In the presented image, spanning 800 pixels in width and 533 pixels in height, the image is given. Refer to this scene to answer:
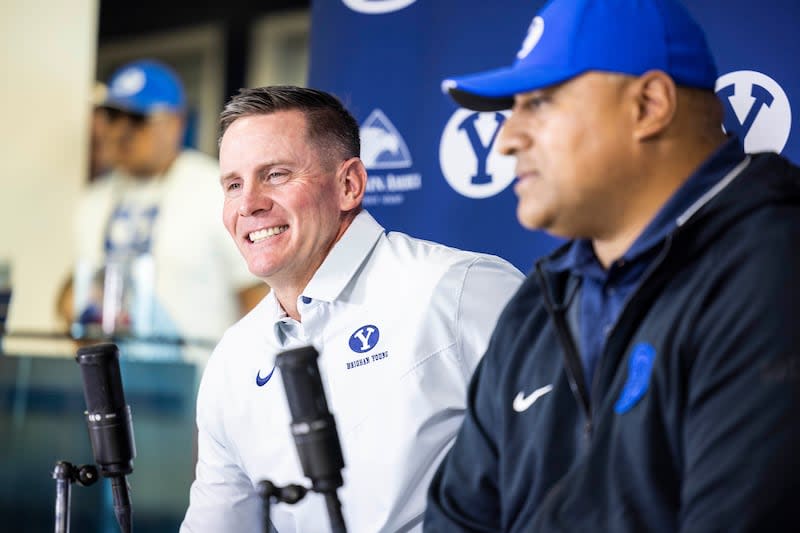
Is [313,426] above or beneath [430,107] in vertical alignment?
beneath

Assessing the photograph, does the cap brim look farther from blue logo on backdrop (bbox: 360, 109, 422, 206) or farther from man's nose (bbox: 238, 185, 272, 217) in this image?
blue logo on backdrop (bbox: 360, 109, 422, 206)

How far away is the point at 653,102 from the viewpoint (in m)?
1.35

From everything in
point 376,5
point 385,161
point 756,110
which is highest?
point 376,5

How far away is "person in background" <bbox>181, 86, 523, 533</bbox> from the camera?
196cm

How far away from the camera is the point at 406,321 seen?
6.66 ft

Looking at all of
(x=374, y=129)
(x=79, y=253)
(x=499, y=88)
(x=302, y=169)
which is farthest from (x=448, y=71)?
(x=79, y=253)

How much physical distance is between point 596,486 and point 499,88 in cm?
48

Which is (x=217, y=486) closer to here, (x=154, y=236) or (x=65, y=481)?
(x=65, y=481)

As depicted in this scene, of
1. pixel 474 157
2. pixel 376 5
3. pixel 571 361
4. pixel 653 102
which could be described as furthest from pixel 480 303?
pixel 376 5

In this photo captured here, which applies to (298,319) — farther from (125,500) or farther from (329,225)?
(125,500)

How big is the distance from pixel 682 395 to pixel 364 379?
839 mm

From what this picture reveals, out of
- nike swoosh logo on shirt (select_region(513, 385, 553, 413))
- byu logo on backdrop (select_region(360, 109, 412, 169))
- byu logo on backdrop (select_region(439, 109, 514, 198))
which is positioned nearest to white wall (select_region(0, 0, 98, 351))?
byu logo on backdrop (select_region(360, 109, 412, 169))

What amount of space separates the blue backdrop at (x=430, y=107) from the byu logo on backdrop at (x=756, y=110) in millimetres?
108

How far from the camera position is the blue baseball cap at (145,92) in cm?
562
